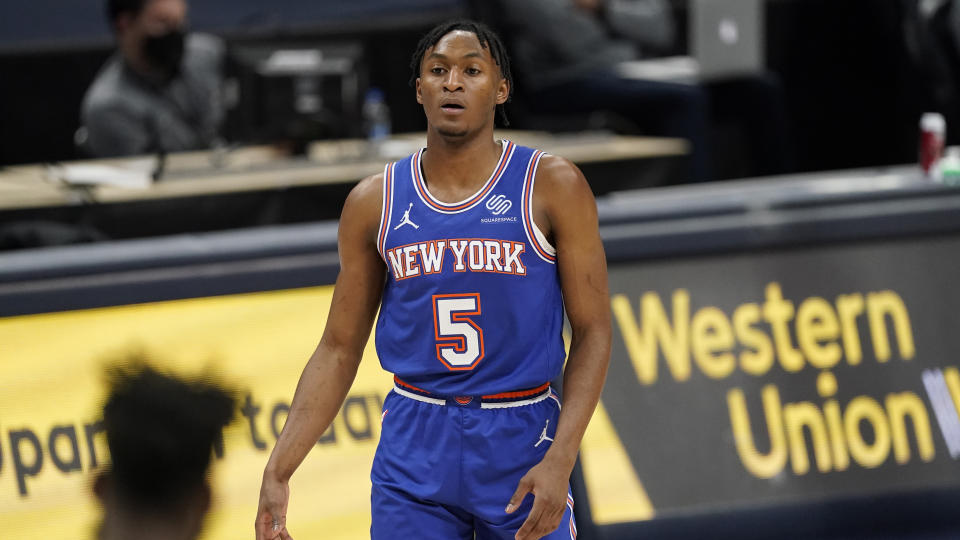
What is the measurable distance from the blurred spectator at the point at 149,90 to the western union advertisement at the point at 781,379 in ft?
11.3

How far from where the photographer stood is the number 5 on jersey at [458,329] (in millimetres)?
2312

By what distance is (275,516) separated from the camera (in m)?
2.39

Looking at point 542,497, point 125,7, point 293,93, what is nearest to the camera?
point 542,497

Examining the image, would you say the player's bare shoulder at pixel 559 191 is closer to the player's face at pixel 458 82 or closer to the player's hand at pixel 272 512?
the player's face at pixel 458 82

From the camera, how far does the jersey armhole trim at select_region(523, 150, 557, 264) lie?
2.30m

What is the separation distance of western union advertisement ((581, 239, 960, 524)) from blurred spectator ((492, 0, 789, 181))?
10.6ft

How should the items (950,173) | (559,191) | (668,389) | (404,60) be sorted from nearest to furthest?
(559,191)
(668,389)
(950,173)
(404,60)

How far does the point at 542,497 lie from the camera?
7.27 feet

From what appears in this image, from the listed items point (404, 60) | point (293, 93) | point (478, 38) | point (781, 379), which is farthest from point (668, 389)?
point (404, 60)

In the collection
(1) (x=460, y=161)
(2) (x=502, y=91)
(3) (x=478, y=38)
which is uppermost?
(3) (x=478, y=38)

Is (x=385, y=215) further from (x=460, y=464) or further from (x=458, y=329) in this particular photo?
(x=460, y=464)

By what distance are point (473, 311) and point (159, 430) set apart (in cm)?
149

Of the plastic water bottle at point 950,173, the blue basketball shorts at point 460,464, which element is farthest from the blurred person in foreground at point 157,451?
the plastic water bottle at point 950,173

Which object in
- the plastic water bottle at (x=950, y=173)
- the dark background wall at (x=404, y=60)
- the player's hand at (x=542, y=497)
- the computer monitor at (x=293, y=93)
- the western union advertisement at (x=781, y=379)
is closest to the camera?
the player's hand at (x=542, y=497)
